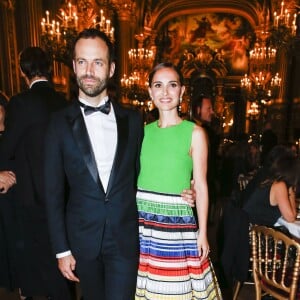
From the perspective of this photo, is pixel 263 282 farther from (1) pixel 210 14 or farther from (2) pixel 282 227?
(1) pixel 210 14

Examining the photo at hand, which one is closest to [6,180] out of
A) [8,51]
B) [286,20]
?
[8,51]

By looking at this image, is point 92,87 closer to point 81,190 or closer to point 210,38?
point 81,190

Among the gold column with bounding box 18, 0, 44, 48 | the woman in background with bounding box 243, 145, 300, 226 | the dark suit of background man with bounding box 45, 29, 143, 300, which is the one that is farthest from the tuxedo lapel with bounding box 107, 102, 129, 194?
the gold column with bounding box 18, 0, 44, 48

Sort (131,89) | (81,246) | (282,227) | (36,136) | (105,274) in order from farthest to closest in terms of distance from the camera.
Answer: (131,89) < (282,227) < (36,136) < (105,274) < (81,246)

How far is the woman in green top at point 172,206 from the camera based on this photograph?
1.90 m

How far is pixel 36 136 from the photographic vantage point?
234cm

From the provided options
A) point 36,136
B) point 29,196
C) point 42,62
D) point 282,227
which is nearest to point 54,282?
point 29,196

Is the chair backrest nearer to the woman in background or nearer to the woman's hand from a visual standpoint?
the woman in background

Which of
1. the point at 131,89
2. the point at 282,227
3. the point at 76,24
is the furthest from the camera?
the point at 131,89

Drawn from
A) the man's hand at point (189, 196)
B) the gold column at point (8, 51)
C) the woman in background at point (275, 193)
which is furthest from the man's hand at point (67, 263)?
the gold column at point (8, 51)

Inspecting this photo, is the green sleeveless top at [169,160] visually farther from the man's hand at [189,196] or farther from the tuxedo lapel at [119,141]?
the tuxedo lapel at [119,141]

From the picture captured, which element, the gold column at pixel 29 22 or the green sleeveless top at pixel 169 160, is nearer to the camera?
the green sleeveless top at pixel 169 160

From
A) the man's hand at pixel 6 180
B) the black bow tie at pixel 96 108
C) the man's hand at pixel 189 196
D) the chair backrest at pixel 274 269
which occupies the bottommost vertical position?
the chair backrest at pixel 274 269

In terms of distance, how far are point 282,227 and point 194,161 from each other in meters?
1.68
